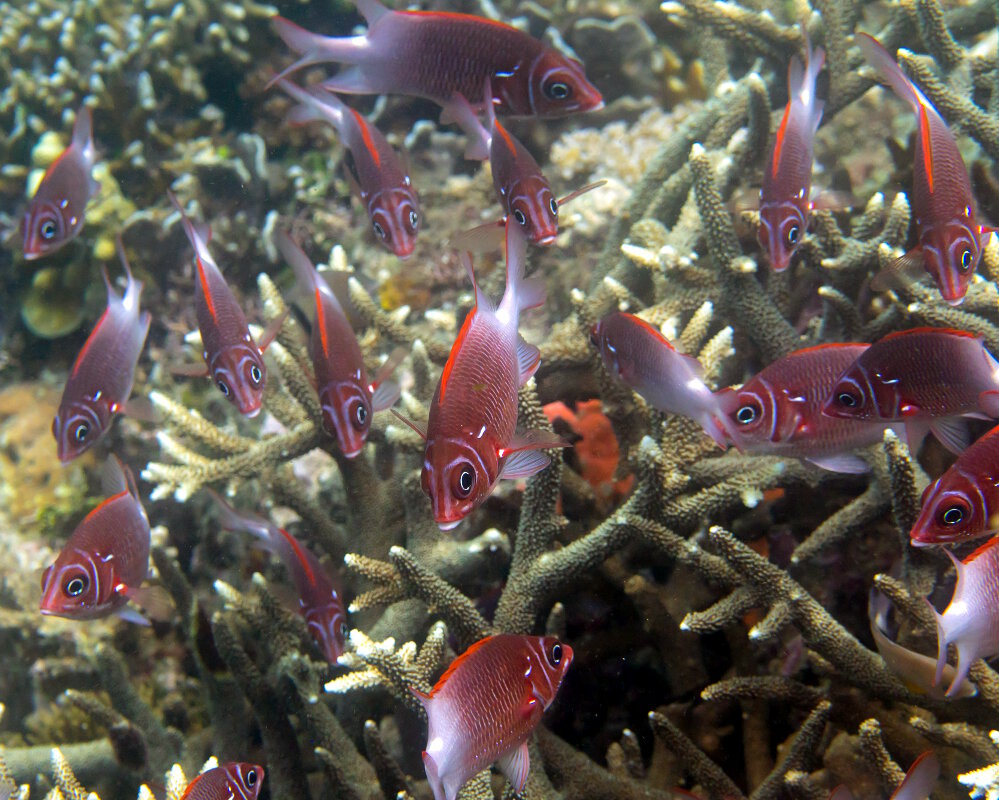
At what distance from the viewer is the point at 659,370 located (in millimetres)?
2090

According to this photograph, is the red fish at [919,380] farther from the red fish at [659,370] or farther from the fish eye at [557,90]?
the fish eye at [557,90]

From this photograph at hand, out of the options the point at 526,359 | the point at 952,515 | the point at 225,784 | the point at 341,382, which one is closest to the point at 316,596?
the point at 225,784

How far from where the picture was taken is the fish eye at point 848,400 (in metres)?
1.96

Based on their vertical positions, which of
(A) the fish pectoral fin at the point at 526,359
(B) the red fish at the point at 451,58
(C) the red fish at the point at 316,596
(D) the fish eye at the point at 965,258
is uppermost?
(B) the red fish at the point at 451,58

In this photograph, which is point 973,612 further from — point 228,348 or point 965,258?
point 228,348

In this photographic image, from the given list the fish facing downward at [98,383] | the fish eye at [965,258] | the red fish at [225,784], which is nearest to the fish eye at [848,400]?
the fish eye at [965,258]

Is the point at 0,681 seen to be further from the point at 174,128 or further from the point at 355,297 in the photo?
the point at 174,128

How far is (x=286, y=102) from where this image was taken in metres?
5.84

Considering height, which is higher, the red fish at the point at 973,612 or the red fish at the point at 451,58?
the red fish at the point at 451,58

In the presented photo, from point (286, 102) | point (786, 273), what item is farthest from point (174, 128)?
point (786, 273)

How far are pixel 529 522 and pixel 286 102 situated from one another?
4857 mm

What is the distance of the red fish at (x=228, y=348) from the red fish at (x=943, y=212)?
2.31 metres

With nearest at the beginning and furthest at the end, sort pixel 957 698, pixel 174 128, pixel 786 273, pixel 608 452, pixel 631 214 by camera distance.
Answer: pixel 957 698
pixel 786 273
pixel 608 452
pixel 631 214
pixel 174 128

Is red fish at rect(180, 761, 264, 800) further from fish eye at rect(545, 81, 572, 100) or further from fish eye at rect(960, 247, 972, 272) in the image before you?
fish eye at rect(960, 247, 972, 272)
